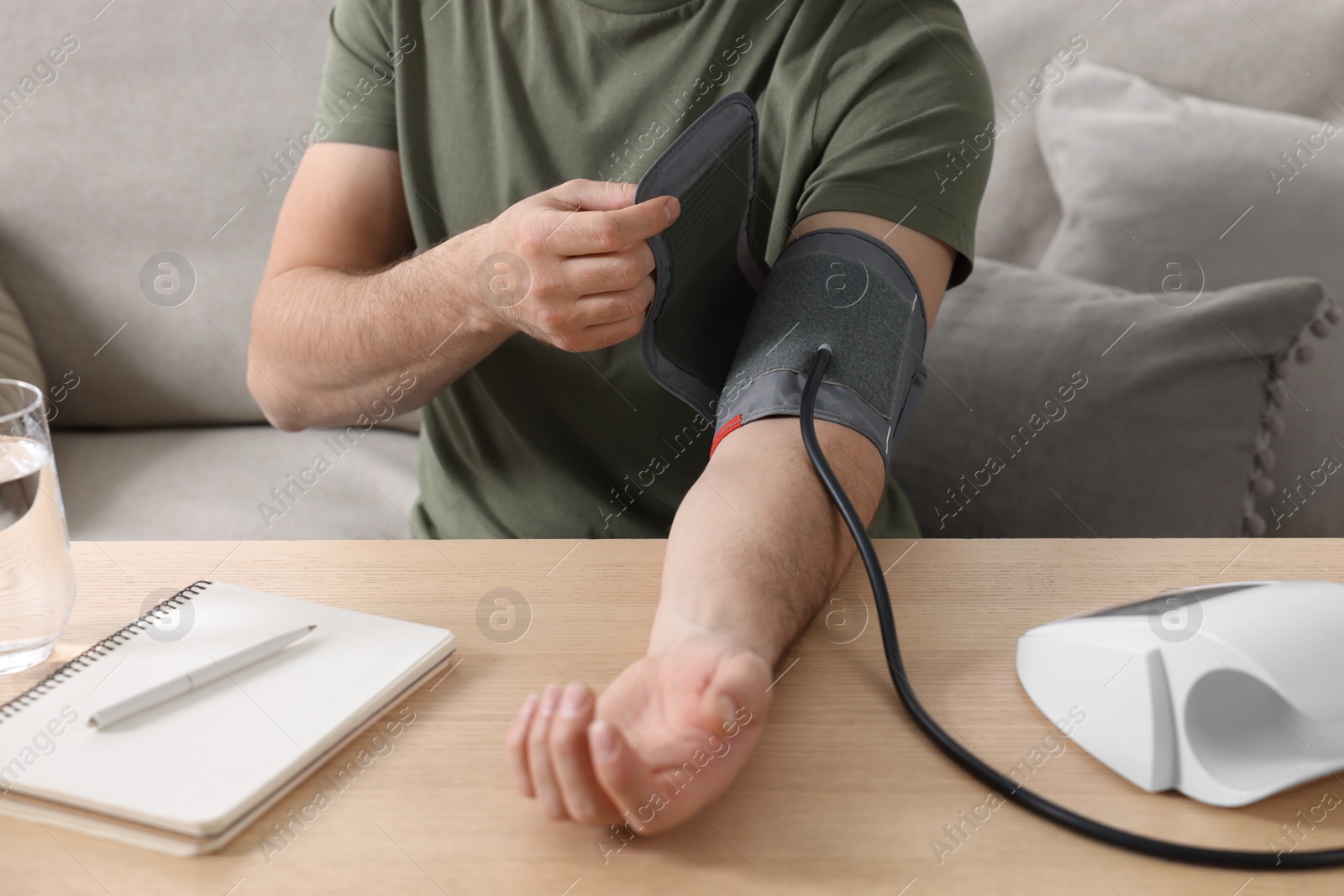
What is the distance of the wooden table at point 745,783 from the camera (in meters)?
0.40

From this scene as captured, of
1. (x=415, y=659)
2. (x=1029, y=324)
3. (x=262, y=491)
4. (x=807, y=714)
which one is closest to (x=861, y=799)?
(x=807, y=714)

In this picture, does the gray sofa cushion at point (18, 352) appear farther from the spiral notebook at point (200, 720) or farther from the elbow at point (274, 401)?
the spiral notebook at point (200, 720)

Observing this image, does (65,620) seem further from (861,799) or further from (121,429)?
(121,429)

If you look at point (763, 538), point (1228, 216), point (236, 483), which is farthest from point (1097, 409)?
point (236, 483)

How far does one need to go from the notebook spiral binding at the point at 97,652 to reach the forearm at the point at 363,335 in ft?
1.04

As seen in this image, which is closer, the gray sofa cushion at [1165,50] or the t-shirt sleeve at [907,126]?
the t-shirt sleeve at [907,126]

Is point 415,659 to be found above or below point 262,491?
above

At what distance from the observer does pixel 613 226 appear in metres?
0.61

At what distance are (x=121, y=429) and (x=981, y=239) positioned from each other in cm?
131

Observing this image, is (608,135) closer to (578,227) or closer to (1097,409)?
(578,227)

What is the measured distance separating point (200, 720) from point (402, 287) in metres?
0.49

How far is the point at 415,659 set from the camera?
20.5 inches

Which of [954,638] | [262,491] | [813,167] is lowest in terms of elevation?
[262,491]


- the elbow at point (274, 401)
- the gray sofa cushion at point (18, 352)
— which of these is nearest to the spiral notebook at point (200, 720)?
the elbow at point (274, 401)
